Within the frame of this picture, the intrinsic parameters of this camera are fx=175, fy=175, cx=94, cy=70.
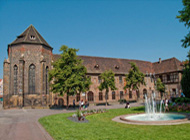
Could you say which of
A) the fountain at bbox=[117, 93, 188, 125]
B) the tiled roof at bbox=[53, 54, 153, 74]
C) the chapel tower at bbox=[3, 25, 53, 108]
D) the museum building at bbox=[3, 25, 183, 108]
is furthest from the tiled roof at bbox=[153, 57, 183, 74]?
the chapel tower at bbox=[3, 25, 53, 108]

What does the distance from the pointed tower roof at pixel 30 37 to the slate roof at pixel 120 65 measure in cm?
645

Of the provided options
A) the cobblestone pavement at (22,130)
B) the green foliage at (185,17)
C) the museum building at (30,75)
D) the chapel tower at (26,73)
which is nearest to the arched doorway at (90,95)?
the museum building at (30,75)

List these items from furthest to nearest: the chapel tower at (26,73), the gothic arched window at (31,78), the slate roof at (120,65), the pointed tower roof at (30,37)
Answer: the slate roof at (120,65), the pointed tower roof at (30,37), the gothic arched window at (31,78), the chapel tower at (26,73)

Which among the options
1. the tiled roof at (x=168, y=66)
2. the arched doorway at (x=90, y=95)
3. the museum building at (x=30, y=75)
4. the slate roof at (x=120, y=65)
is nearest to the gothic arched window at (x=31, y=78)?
the museum building at (x=30, y=75)

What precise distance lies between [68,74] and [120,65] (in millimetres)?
24076

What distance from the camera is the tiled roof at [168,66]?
47.6 meters

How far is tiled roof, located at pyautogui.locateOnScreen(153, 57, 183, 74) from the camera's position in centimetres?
4756

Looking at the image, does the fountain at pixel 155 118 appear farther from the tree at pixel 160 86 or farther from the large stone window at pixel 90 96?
the tree at pixel 160 86

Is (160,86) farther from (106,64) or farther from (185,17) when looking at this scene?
(185,17)

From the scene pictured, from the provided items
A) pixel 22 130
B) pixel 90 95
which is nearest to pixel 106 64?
pixel 90 95

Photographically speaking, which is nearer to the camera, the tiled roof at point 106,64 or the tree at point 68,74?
the tree at point 68,74

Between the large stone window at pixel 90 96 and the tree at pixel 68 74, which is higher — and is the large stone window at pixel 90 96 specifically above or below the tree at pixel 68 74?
below

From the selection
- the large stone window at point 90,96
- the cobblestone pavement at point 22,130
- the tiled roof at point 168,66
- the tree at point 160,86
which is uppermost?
the tiled roof at point 168,66

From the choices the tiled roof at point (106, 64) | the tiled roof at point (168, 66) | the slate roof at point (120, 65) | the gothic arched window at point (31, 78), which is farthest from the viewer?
the tiled roof at point (168, 66)
